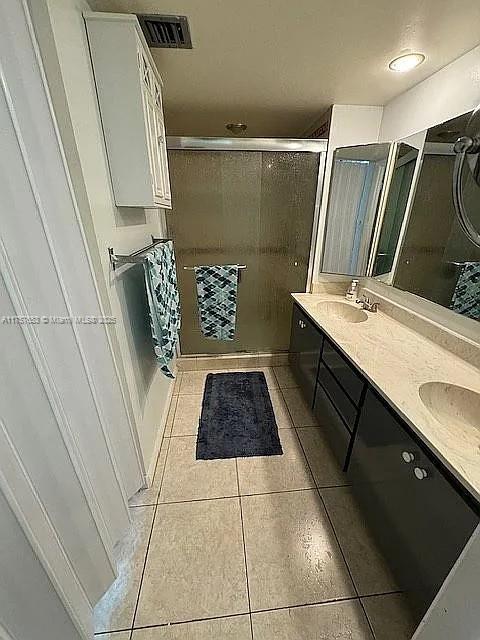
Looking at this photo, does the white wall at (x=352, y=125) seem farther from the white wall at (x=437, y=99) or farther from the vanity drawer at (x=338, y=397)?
the vanity drawer at (x=338, y=397)

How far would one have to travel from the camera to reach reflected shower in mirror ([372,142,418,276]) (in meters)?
1.53

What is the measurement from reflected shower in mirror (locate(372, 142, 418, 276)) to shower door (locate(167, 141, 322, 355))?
0.55 m

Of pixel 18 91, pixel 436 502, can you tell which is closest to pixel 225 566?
pixel 436 502

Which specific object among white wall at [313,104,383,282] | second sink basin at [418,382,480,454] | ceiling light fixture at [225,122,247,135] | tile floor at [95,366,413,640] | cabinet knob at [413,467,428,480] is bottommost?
tile floor at [95,366,413,640]

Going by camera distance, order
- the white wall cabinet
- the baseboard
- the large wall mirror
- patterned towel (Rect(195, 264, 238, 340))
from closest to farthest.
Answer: the white wall cabinet, the large wall mirror, patterned towel (Rect(195, 264, 238, 340)), the baseboard

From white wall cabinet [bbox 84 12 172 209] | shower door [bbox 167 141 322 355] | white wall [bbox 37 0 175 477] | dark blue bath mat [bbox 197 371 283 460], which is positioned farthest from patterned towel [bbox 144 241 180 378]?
shower door [bbox 167 141 322 355]

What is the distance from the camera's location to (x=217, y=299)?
217cm

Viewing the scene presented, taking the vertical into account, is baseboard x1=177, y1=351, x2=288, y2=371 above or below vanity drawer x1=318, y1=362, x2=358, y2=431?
below

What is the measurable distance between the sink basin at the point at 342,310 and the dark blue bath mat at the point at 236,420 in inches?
33.1

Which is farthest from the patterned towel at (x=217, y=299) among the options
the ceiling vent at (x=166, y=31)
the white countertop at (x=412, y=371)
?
the ceiling vent at (x=166, y=31)

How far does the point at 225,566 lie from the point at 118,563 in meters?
0.46

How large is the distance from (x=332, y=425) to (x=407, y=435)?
25.0 inches

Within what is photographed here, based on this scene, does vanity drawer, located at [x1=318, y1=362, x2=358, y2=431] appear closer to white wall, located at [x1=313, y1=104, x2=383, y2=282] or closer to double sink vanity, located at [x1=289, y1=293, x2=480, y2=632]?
double sink vanity, located at [x1=289, y1=293, x2=480, y2=632]

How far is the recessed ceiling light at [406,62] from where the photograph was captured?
1.21 meters
